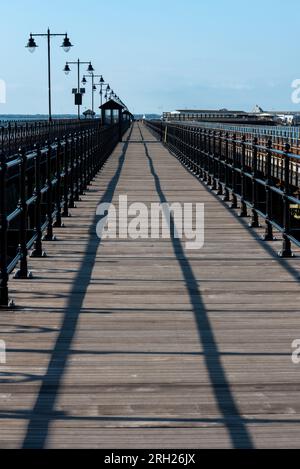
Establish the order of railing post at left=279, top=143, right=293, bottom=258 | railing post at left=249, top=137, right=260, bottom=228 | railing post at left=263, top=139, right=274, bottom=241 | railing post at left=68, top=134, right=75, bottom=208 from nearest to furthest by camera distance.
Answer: railing post at left=279, top=143, right=293, bottom=258 → railing post at left=263, top=139, right=274, bottom=241 → railing post at left=249, top=137, right=260, bottom=228 → railing post at left=68, top=134, right=75, bottom=208

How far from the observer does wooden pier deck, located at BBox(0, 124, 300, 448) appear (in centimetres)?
471

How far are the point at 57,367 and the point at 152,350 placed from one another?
73 centimetres

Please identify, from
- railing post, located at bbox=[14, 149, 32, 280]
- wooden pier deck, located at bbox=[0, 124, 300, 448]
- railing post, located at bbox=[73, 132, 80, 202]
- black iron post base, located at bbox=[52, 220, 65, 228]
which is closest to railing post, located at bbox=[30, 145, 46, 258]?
wooden pier deck, located at bbox=[0, 124, 300, 448]

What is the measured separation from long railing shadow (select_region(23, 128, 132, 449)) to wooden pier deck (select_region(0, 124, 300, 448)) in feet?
0.03

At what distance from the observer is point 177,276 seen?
9094mm

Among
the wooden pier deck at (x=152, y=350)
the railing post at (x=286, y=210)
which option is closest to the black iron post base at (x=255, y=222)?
the wooden pier deck at (x=152, y=350)

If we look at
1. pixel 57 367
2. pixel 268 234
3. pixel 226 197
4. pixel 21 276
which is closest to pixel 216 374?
pixel 57 367

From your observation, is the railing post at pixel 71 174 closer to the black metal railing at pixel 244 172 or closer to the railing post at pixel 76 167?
the railing post at pixel 76 167

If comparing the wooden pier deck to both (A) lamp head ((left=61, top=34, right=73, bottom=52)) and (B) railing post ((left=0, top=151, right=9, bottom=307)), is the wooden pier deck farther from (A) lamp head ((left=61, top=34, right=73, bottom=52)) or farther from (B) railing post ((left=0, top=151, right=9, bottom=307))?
(A) lamp head ((left=61, top=34, right=73, bottom=52))

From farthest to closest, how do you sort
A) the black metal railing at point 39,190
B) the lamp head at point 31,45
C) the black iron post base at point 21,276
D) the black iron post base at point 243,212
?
the lamp head at point 31,45 → the black iron post base at point 243,212 → the black iron post base at point 21,276 → the black metal railing at point 39,190

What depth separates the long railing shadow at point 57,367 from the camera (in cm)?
464

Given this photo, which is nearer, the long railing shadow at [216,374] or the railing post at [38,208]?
the long railing shadow at [216,374]

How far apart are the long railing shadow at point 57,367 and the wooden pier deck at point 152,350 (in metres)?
0.01

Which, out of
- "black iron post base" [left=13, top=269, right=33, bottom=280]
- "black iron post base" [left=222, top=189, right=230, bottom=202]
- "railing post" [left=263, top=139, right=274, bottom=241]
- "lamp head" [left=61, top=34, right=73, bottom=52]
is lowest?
"black iron post base" [left=13, top=269, right=33, bottom=280]
